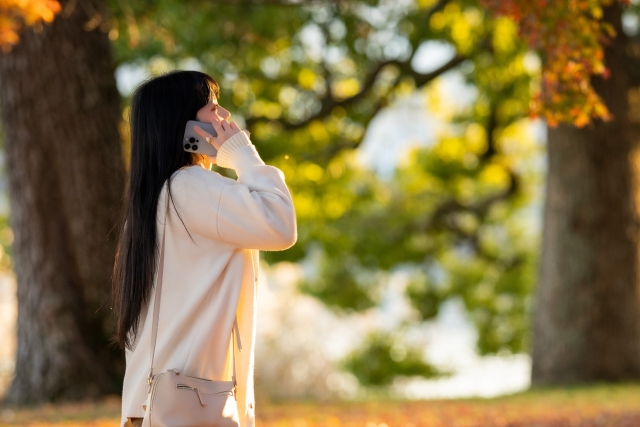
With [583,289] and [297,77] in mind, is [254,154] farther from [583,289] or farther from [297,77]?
[297,77]

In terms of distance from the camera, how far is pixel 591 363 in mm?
9945

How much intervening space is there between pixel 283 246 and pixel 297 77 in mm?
11736

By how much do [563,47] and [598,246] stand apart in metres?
5.64

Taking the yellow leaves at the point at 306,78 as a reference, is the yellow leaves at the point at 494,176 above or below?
below

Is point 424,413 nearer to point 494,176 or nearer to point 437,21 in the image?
point 437,21

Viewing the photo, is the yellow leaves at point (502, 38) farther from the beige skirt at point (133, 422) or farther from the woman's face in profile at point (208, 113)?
the beige skirt at point (133, 422)

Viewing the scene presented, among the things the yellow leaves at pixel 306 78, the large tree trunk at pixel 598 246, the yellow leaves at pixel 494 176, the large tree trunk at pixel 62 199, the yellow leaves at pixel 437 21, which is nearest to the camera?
the large tree trunk at pixel 62 199

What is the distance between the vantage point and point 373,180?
Answer: 18.2 metres

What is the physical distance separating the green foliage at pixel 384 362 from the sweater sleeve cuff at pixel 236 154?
1562cm

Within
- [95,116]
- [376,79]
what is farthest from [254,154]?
[376,79]

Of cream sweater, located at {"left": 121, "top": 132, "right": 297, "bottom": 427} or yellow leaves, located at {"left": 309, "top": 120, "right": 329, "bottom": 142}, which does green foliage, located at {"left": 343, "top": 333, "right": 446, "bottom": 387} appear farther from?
cream sweater, located at {"left": 121, "top": 132, "right": 297, "bottom": 427}

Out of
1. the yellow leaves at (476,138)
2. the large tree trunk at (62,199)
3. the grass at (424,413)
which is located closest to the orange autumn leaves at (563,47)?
the grass at (424,413)

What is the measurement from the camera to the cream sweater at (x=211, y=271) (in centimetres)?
256

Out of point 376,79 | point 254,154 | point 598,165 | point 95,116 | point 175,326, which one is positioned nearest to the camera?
point 175,326
